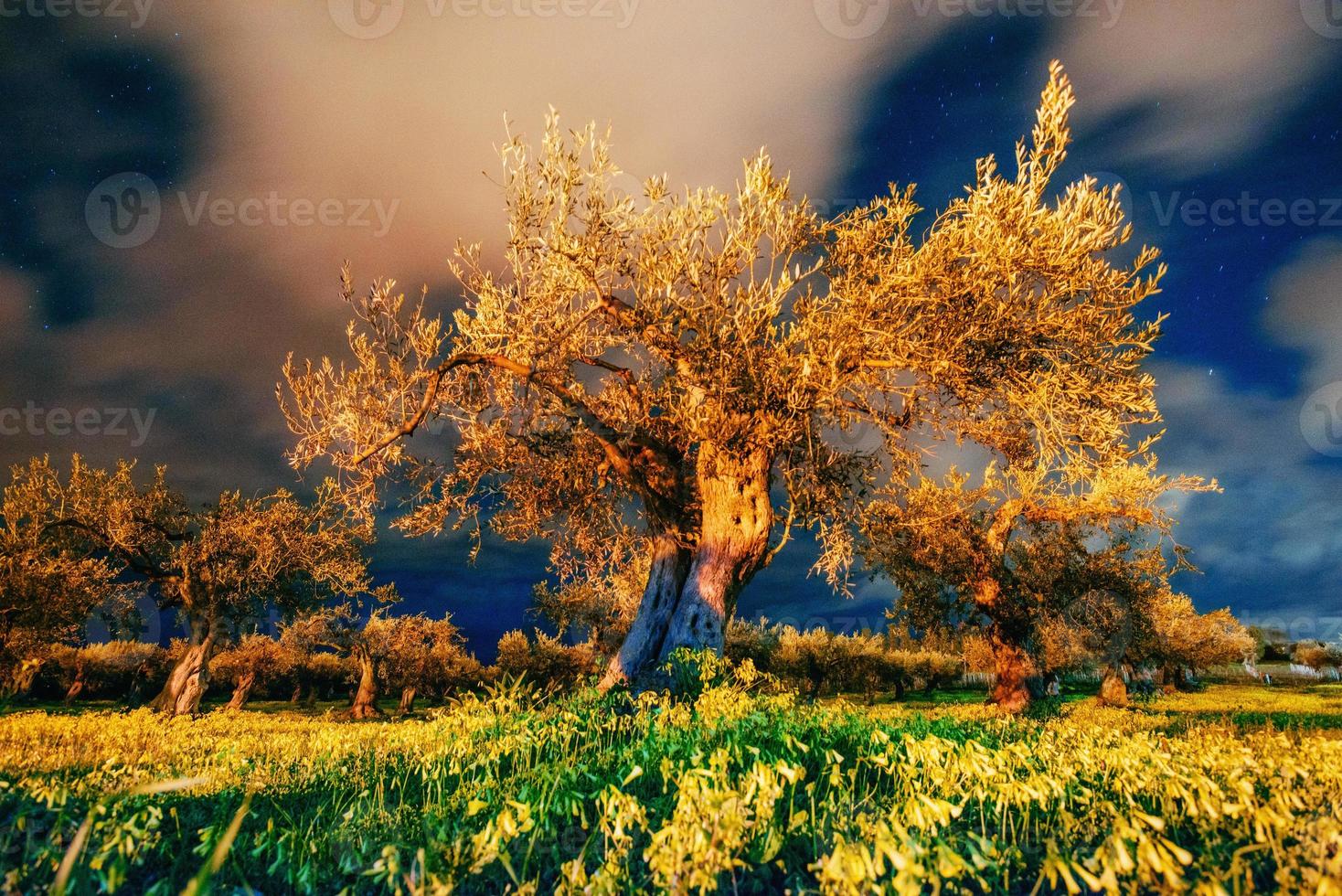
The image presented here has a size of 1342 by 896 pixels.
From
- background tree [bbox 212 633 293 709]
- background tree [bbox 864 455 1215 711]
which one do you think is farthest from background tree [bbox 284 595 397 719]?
background tree [bbox 864 455 1215 711]

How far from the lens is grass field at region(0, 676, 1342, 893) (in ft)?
9.66

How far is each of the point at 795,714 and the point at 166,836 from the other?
692cm

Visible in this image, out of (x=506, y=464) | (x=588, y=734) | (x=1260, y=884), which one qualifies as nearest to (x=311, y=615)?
(x=506, y=464)

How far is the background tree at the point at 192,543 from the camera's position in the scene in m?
30.6

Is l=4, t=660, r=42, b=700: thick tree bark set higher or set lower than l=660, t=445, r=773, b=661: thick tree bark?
lower

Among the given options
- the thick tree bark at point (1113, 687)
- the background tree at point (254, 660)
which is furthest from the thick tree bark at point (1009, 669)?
the background tree at point (254, 660)

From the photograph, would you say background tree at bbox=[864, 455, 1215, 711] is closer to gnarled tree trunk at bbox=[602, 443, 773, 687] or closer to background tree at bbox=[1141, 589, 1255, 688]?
gnarled tree trunk at bbox=[602, 443, 773, 687]

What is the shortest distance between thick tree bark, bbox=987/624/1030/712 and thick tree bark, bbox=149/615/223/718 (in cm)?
3924

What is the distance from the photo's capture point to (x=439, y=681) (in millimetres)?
68062

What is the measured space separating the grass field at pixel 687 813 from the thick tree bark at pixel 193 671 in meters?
27.0

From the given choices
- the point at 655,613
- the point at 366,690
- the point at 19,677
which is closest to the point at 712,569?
the point at 655,613

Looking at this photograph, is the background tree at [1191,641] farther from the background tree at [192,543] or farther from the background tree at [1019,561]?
the background tree at [192,543]

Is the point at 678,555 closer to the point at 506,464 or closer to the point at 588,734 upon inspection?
the point at 506,464

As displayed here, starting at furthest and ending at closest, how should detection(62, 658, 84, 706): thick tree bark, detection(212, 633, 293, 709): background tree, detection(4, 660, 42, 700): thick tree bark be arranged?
detection(212, 633, 293, 709): background tree, detection(62, 658, 84, 706): thick tree bark, detection(4, 660, 42, 700): thick tree bark
